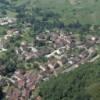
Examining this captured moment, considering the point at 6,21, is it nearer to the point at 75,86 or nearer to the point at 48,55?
the point at 48,55

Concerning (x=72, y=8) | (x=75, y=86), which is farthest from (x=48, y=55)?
(x=72, y=8)

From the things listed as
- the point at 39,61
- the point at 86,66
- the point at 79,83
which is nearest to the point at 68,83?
the point at 79,83

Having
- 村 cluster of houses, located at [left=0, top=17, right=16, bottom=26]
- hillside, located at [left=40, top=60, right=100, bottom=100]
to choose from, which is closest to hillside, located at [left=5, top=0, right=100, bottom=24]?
村 cluster of houses, located at [left=0, top=17, right=16, bottom=26]

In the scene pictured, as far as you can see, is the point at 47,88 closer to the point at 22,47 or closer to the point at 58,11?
the point at 22,47

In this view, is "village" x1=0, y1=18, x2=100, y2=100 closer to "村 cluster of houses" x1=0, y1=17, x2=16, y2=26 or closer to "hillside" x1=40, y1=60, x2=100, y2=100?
"村 cluster of houses" x1=0, y1=17, x2=16, y2=26

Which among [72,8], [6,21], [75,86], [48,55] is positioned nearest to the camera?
[75,86]

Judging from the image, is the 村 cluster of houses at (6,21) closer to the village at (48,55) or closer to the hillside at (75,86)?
the village at (48,55)

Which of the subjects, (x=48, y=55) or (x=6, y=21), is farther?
(x=6, y=21)

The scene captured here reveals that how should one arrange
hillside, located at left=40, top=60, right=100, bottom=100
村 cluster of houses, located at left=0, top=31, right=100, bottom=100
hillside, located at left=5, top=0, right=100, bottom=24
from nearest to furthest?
1. hillside, located at left=40, top=60, right=100, bottom=100
2. 村 cluster of houses, located at left=0, top=31, right=100, bottom=100
3. hillside, located at left=5, top=0, right=100, bottom=24

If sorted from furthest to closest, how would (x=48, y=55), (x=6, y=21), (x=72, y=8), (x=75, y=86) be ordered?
(x=72, y=8), (x=6, y=21), (x=48, y=55), (x=75, y=86)
